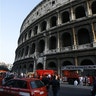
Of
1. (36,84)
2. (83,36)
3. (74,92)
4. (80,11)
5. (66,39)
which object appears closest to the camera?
(36,84)

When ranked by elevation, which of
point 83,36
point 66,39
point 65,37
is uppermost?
point 65,37

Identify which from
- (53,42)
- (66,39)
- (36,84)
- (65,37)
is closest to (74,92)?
(36,84)

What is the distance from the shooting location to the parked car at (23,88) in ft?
25.1

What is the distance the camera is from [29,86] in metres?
7.75

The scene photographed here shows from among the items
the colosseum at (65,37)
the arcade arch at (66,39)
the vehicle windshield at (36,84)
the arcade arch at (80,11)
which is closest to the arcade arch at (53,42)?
the colosseum at (65,37)

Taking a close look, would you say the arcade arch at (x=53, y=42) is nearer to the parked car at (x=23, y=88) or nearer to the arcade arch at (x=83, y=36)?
the arcade arch at (x=83, y=36)

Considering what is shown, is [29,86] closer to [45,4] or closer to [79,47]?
[79,47]

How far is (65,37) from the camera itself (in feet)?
85.8

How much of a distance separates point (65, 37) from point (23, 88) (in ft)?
62.2

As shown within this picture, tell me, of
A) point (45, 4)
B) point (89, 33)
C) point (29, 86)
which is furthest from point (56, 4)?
point (29, 86)

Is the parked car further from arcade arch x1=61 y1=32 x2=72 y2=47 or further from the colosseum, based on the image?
arcade arch x1=61 y1=32 x2=72 y2=47

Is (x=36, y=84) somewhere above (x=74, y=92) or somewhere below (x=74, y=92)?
above

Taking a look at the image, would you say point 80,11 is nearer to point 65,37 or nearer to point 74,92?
point 65,37

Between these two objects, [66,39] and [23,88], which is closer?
[23,88]
